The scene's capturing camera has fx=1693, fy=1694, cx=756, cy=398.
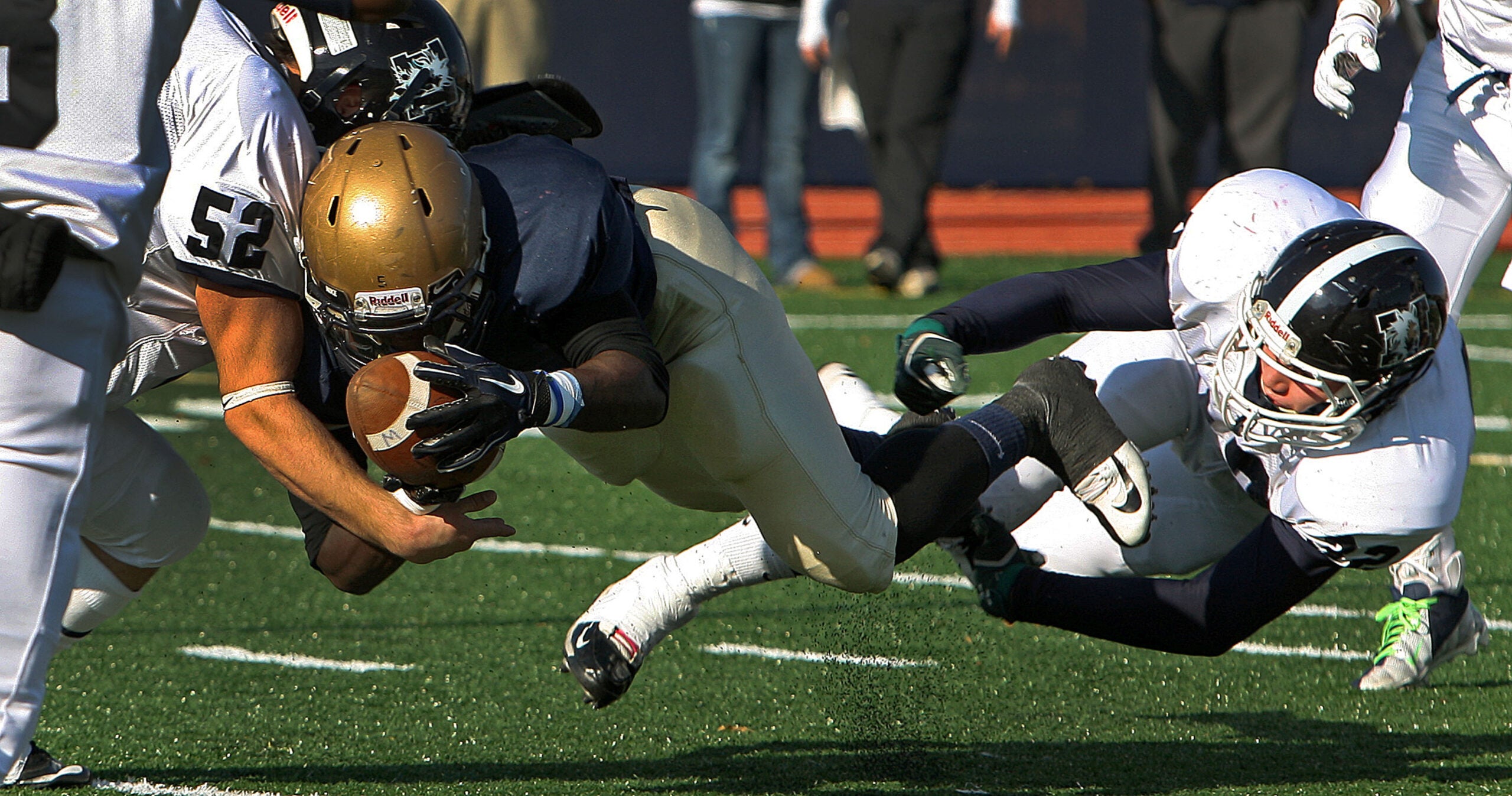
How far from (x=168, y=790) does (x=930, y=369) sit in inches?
55.5

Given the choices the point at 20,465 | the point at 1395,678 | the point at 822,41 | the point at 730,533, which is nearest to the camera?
the point at 20,465

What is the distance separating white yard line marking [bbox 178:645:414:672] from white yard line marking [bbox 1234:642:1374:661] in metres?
1.80

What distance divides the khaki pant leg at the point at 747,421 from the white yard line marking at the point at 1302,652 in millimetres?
1117

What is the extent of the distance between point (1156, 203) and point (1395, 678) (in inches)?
209

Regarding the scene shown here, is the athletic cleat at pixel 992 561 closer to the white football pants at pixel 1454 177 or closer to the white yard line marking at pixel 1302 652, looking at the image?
the white yard line marking at pixel 1302 652

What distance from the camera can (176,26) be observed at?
2.16 m

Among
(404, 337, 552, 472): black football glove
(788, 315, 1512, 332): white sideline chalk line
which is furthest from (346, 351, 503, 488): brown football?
(788, 315, 1512, 332): white sideline chalk line

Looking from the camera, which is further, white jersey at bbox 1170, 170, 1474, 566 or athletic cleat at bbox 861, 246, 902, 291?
athletic cleat at bbox 861, 246, 902, 291

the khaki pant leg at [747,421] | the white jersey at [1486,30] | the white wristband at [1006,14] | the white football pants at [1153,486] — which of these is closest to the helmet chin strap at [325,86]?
the khaki pant leg at [747,421]

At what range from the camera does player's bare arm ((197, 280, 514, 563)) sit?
7.77 ft

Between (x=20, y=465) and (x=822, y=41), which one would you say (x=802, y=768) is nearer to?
(x=20, y=465)

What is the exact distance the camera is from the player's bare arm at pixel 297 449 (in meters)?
2.37

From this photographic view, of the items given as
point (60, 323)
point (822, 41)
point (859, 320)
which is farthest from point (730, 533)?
point (822, 41)

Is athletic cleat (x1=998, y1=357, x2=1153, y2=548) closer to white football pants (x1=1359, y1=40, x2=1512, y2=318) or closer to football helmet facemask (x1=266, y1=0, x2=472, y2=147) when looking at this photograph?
white football pants (x1=1359, y1=40, x2=1512, y2=318)
